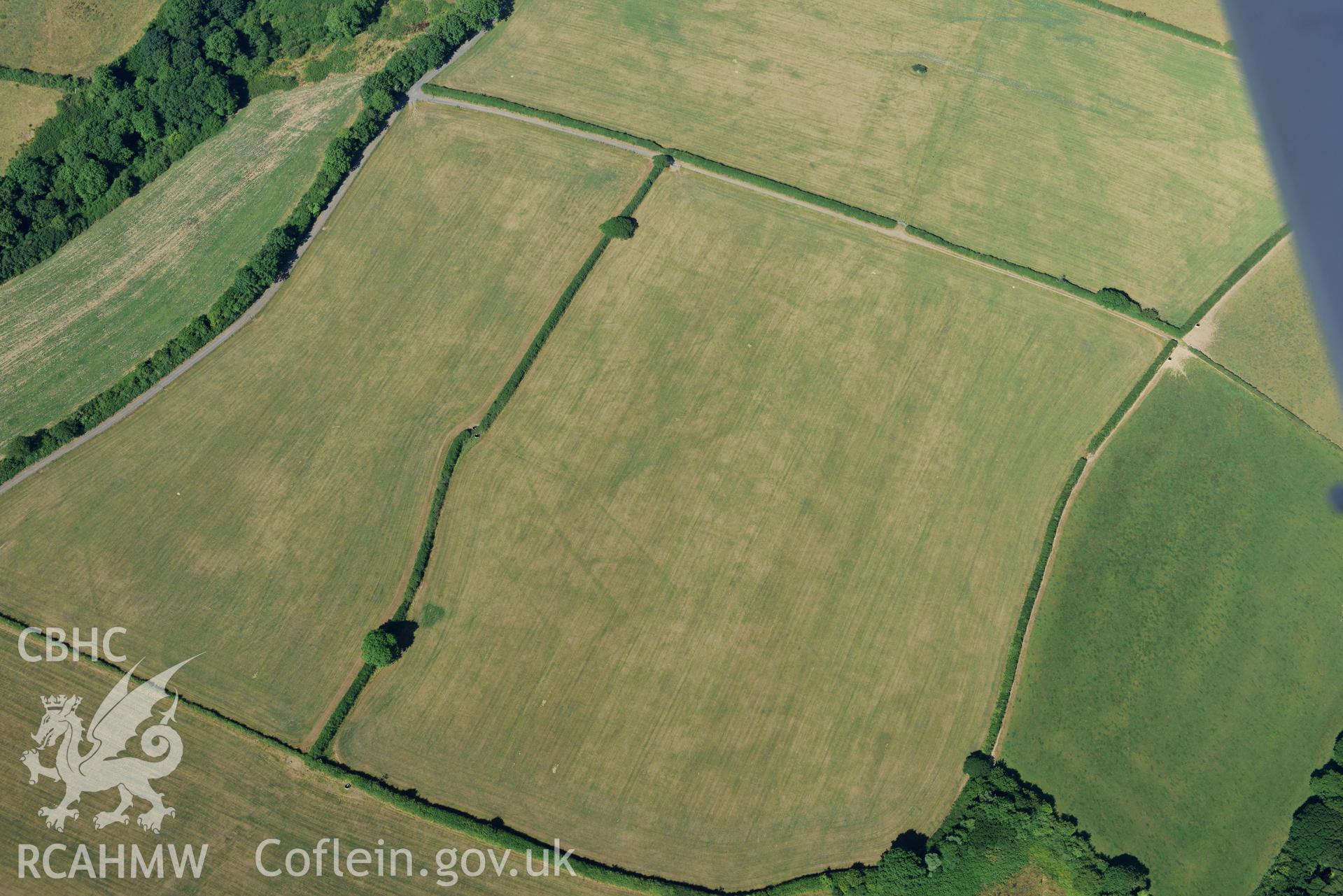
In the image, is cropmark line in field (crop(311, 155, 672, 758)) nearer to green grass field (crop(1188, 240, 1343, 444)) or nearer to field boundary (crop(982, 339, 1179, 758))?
field boundary (crop(982, 339, 1179, 758))

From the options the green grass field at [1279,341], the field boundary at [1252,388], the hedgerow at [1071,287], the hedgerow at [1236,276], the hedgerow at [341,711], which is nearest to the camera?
the hedgerow at [341,711]

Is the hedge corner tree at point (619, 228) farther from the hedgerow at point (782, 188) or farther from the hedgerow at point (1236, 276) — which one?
the hedgerow at point (1236, 276)

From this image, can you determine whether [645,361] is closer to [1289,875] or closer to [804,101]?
[804,101]

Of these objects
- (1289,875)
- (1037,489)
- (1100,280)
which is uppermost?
(1100,280)

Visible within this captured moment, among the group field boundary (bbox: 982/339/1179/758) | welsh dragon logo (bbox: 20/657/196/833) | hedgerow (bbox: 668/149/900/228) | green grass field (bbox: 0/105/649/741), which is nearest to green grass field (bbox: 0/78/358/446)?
green grass field (bbox: 0/105/649/741)

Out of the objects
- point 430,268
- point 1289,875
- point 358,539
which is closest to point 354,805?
point 358,539

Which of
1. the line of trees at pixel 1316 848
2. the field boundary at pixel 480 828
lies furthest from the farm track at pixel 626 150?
the line of trees at pixel 1316 848
